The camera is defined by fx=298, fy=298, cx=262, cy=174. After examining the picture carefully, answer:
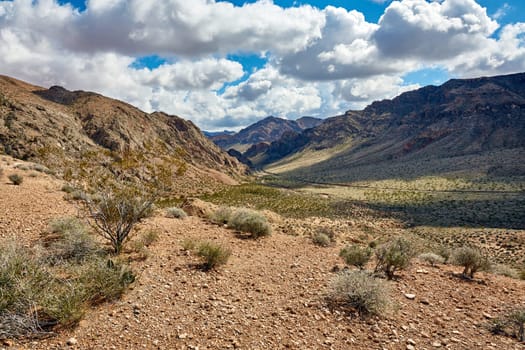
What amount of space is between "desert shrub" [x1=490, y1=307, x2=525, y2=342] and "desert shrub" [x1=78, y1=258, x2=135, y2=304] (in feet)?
24.7

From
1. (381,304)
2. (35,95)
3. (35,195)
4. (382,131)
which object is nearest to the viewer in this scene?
(381,304)

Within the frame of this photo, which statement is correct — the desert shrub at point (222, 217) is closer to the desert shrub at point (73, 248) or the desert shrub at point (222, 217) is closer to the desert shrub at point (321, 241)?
the desert shrub at point (321, 241)

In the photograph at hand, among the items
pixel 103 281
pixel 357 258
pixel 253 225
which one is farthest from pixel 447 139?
pixel 103 281

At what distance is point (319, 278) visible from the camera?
8.08m

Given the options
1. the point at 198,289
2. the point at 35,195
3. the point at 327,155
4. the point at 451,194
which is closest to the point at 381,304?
the point at 198,289

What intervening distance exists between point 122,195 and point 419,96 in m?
221

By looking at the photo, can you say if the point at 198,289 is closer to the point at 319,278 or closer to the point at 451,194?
the point at 319,278

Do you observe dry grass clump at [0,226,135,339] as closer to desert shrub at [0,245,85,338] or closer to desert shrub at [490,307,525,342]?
desert shrub at [0,245,85,338]

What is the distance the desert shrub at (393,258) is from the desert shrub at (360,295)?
64.2 inches

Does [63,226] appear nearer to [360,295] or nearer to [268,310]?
[268,310]

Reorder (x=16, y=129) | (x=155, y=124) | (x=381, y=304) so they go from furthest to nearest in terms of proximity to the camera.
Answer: (x=155, y=124)
(x=16, y=129)
(x=381, y=304)

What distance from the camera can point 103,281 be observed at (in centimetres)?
607

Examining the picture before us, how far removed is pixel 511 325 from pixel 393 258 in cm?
285

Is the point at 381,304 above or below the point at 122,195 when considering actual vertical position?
below
